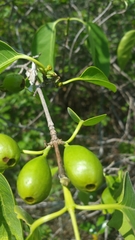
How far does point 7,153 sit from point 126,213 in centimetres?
34

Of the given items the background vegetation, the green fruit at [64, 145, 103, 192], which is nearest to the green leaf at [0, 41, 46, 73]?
the green fruit at [64, 145, 103, 192]

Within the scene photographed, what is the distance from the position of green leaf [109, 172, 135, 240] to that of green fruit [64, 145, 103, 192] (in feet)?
0.30

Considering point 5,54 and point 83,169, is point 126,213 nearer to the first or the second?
point 83,169

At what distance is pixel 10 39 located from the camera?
3.03 meters

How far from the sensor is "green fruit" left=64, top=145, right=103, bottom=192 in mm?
840

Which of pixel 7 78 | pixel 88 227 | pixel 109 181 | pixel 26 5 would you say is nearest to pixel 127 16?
pixel 26 5

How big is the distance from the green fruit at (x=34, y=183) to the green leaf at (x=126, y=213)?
20cm

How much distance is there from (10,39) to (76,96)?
1.33 m

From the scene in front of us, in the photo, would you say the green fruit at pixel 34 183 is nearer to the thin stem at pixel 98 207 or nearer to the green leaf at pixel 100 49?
the thin stem at pixel 98 207

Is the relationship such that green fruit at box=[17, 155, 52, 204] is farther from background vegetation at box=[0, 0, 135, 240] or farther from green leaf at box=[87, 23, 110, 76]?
background vegetation at box=[0, 0, 135, 240]

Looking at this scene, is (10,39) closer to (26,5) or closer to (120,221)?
(26,5)

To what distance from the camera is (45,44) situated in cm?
167

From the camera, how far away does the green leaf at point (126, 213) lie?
0.90 metres

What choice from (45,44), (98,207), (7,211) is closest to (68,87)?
(45,44)
